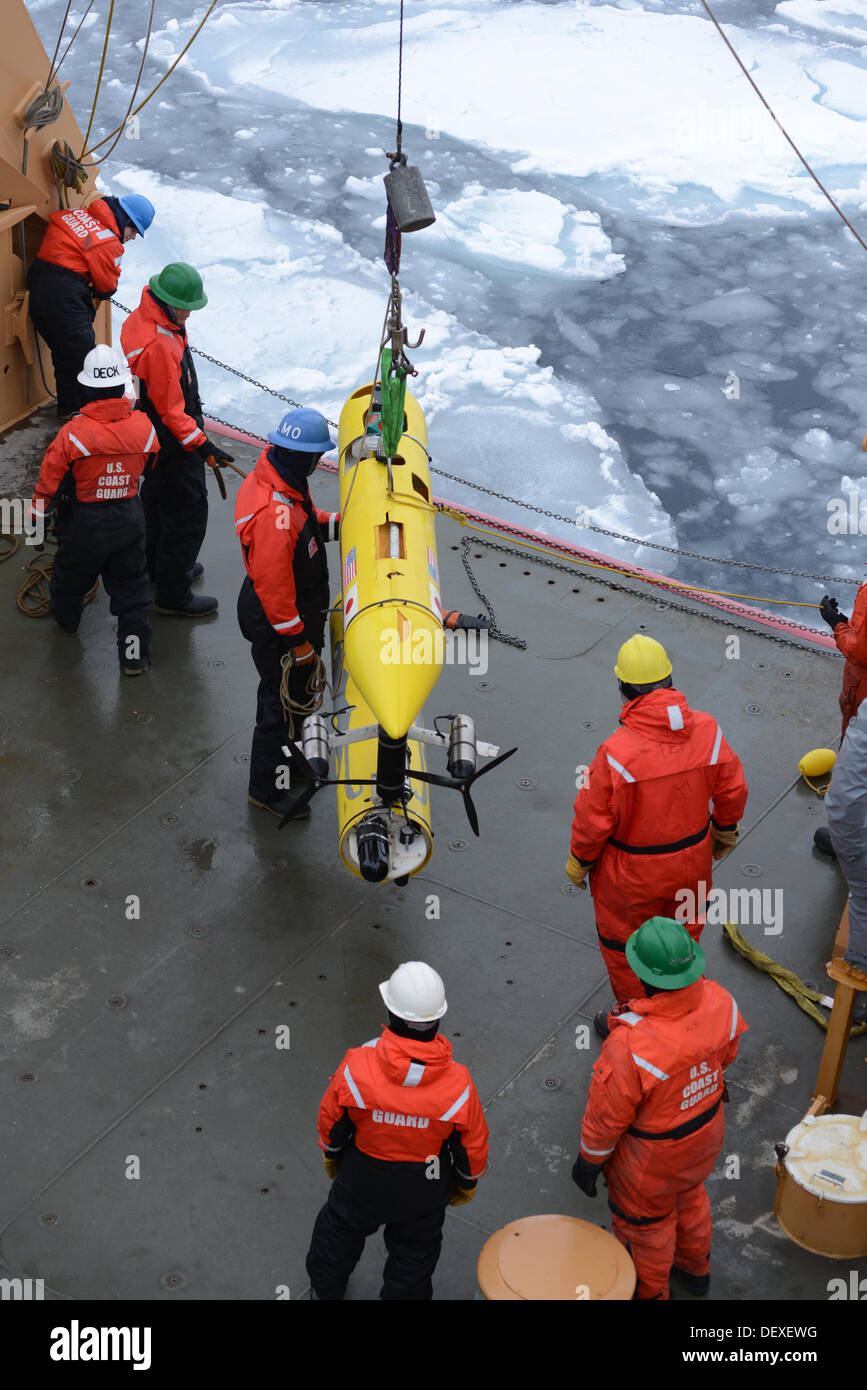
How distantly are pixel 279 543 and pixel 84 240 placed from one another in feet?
10.7

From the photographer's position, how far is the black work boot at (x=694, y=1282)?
4.25 metres

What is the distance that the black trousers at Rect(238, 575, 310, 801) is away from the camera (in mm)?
5691

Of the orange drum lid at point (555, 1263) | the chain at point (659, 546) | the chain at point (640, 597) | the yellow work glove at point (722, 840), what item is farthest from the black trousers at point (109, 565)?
the orange drum lid at point (555, 1263)

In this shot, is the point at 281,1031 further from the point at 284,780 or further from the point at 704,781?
the point at 704,781

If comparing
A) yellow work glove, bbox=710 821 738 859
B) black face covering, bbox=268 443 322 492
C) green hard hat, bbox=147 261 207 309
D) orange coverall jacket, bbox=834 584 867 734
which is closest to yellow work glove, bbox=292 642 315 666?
black face covering, bbox=268 443 322 492

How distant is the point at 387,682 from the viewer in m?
4.79

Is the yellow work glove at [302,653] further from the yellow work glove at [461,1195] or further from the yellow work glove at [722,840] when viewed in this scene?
the yellow work glove at [461,1195]

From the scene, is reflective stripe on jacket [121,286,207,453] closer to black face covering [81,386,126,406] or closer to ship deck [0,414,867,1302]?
black face covering [81,386,126,406]

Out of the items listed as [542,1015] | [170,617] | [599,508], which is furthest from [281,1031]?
[599,508]

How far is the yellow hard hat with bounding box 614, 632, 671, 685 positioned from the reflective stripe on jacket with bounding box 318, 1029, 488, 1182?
1.49 m

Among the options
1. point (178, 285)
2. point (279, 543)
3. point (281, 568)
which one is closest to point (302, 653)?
point (281, 568)

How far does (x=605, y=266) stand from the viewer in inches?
471

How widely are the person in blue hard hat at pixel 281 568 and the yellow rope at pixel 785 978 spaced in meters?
1.98
